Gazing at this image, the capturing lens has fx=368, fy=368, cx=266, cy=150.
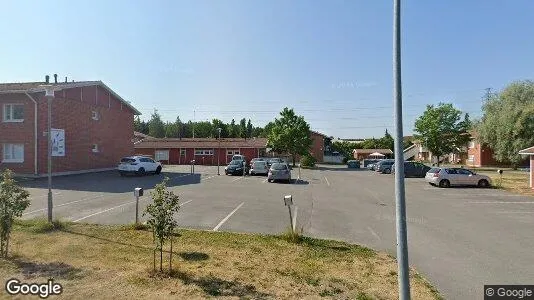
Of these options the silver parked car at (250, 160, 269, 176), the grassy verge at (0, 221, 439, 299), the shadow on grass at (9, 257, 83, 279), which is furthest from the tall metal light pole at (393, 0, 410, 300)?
the silver parked car at (250, 160, 269, 176)

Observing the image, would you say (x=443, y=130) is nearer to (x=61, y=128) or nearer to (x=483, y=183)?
(x=483, y=183)

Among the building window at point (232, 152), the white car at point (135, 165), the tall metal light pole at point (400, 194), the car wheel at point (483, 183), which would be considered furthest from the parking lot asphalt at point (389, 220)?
the building window at point (232, 152)

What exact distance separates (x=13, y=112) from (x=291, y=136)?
3431 centimetres

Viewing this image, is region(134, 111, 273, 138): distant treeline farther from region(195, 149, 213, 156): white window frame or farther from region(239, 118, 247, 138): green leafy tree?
region(195, 149, 213, 156): white window frame

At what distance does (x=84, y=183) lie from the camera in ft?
72.7

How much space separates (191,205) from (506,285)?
1092cm

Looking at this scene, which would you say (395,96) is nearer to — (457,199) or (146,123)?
(457,199)

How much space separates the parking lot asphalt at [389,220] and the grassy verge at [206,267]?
1174 millimetres

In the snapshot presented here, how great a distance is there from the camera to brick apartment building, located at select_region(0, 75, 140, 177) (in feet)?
82.6

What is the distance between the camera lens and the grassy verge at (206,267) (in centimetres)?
567

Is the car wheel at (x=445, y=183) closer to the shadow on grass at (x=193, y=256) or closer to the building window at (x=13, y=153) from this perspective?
the shadow on grass at (x=193, y=256)

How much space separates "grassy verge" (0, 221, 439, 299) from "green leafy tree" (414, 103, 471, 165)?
2053 inches

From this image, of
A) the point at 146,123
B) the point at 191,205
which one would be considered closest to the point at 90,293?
the point at 191,205

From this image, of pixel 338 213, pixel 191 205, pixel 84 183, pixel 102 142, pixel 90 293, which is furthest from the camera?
pixel 102 142
